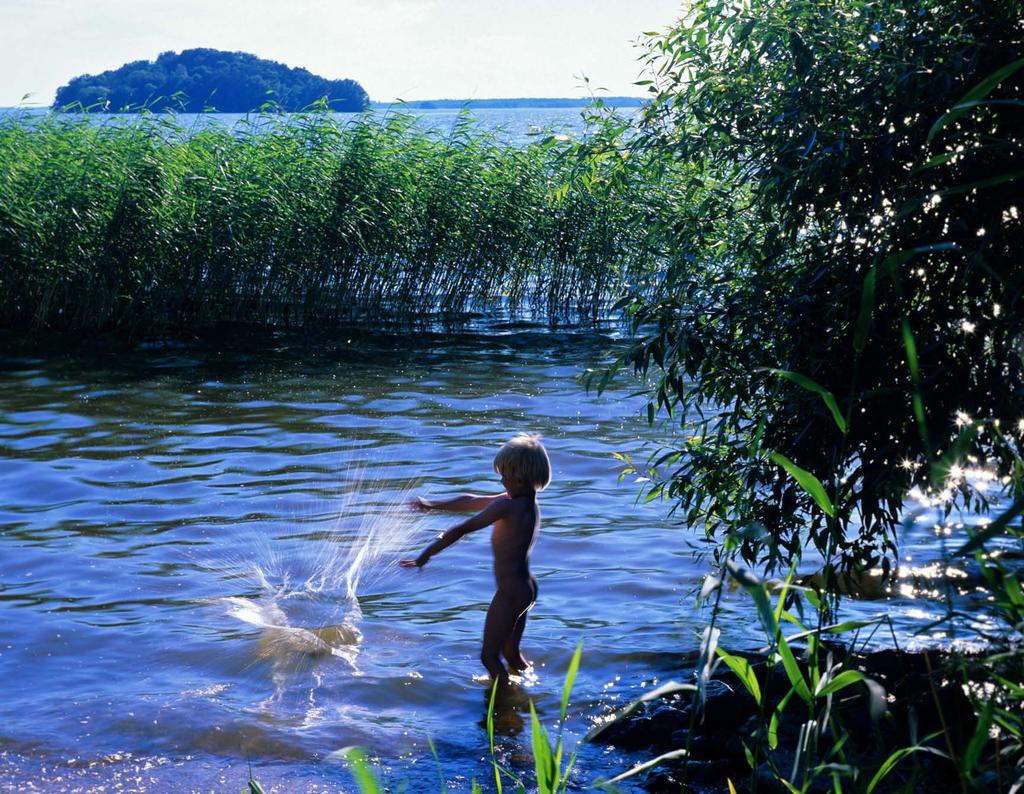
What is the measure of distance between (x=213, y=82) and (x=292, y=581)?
3647 inches

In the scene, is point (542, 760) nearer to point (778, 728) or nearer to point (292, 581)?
point (778, 728)

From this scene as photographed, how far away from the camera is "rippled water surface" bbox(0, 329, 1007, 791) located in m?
5.95

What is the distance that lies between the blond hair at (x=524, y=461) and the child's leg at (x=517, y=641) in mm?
654

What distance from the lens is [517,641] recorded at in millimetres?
6719

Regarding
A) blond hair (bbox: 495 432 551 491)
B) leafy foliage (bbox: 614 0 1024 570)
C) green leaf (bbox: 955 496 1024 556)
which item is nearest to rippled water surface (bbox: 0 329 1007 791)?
blond hair (bbox: 495 432 551 491)

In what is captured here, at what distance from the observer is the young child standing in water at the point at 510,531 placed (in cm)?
635

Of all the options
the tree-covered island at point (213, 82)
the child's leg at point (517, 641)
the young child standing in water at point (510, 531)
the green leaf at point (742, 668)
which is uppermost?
the tree-covered island at point (213, 82)

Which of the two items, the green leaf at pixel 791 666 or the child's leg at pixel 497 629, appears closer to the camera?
the green leaf at pixel 791 666

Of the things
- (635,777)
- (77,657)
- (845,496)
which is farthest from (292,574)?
(845,496)

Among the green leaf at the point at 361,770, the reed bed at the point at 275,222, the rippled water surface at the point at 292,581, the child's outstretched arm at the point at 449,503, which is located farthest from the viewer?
the reed bed at the point at 275,222

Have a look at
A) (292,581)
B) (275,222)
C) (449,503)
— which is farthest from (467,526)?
(275,222)

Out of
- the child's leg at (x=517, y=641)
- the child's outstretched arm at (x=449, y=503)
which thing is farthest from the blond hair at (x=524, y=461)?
the child's leg at (x=517, y=641)

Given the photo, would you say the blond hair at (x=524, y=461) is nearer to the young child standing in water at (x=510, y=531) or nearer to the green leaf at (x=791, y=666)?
the young child standing in water at (x=510, y=531)

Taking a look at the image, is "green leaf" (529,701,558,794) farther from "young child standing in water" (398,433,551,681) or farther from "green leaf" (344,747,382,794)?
"young child standing in water" (398,433,551,681)
